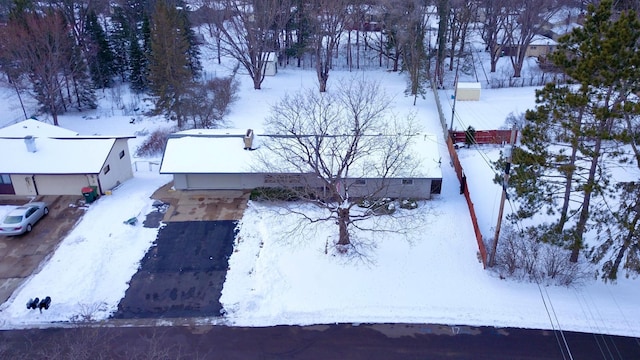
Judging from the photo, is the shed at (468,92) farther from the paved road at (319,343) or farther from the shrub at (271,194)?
the paved road at (319,343)

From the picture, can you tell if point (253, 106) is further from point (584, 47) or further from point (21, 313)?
point (584, 47)

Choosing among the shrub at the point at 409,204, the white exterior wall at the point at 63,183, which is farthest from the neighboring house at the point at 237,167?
the white exterior wall at the point at 63,183

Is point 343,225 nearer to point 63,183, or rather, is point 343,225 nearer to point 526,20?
point 63,183

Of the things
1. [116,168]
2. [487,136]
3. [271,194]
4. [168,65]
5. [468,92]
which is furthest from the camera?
[468,92]

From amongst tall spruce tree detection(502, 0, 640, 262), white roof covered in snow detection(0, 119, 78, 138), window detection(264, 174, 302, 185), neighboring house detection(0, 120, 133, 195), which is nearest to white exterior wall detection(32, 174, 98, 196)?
neighboring house detection(0, 120, 133, 195)

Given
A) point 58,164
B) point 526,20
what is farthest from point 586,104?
point 526,20

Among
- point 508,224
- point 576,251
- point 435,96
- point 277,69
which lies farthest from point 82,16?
point 576,251
